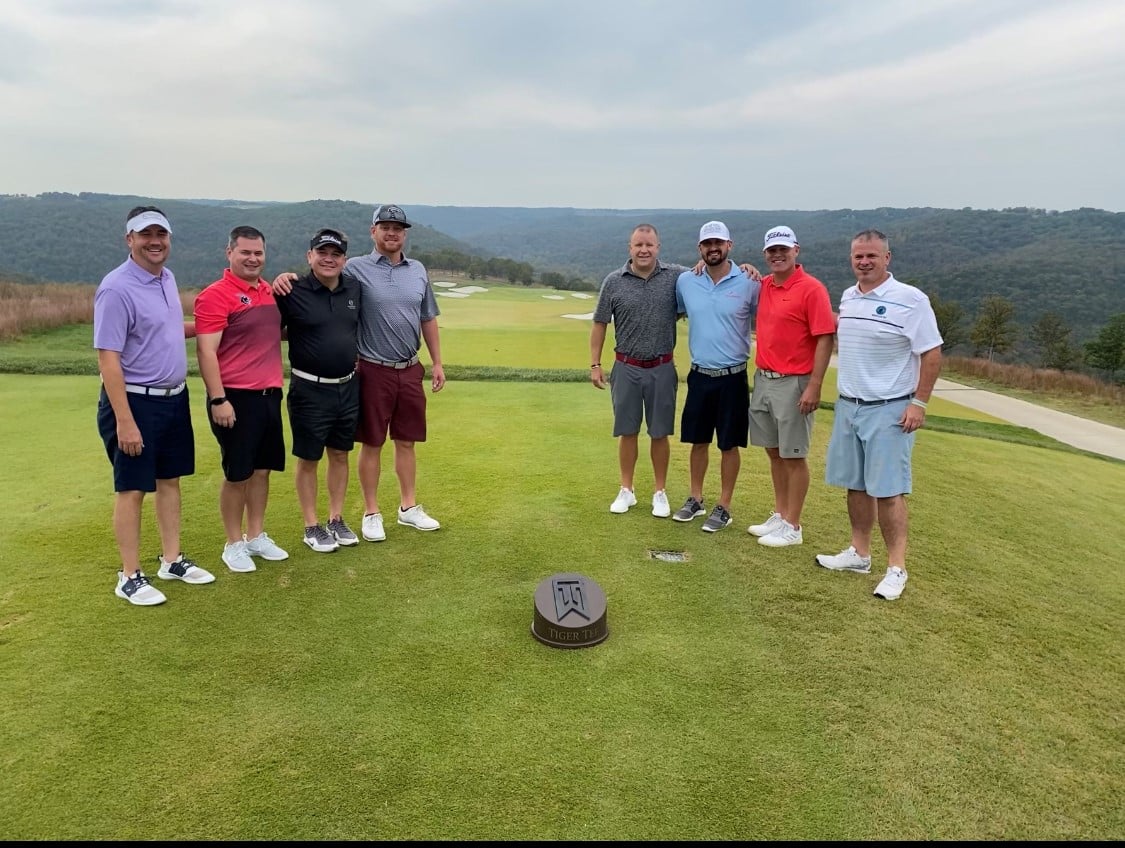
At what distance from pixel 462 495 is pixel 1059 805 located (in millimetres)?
3837

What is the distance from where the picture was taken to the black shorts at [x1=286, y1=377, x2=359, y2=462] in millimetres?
4223

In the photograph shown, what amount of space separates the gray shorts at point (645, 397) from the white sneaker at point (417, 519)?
57.8 inches

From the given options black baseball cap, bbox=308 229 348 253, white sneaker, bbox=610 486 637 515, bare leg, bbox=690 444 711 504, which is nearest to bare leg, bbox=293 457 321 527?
black baseball cap, bbox=308 229 348 253

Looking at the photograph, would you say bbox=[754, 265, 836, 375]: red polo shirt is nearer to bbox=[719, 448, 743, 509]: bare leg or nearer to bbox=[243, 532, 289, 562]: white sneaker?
bbox=[719, 448, 743, 509]: bare leg

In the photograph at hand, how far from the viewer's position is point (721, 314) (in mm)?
4734

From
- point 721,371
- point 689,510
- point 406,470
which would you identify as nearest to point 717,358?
point 721,371

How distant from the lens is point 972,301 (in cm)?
7294

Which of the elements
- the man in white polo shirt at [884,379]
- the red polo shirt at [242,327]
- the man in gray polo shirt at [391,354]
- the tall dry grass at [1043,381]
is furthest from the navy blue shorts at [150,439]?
the tall dry grass at [1043,381]

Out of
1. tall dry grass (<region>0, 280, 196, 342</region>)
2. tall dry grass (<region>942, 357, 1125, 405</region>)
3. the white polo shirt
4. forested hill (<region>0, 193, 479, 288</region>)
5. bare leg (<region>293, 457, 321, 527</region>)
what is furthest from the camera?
forested hill (<region>0, 193, 479, 288</region>)

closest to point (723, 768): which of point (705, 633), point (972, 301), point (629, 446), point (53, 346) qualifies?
Answer: point (705, 633)

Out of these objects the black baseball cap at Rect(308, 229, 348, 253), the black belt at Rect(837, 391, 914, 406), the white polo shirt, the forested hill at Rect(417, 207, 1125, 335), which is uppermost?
the forested hill at Rect(417, 207, 1125, 335)

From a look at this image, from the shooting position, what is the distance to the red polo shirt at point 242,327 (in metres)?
3.75

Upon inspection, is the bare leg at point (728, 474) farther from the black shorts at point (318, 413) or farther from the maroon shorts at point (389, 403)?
the black shorts at point (318, 413)

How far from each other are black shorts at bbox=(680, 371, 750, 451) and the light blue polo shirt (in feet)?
0.43
